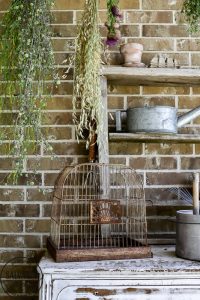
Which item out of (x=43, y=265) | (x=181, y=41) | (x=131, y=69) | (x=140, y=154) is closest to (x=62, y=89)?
(x=131, y=69)

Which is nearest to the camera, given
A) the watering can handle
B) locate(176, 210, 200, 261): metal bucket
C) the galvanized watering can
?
locate(176, 210, 200, 261): metal bucket

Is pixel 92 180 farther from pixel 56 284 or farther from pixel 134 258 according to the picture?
pixel 56 284

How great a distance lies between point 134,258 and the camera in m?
1.71

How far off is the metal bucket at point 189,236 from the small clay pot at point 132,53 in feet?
2.57

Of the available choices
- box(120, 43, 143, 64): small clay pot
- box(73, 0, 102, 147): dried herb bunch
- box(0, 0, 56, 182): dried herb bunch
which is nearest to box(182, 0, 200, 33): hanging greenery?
box(120, 43, 143, 64): small clay pot

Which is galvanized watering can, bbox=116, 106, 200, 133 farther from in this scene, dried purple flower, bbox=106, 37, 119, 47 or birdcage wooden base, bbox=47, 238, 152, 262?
birdcage wooden base, bbox=47, 238, 152, 262

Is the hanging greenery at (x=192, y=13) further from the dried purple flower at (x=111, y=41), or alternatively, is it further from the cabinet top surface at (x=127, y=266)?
the cabinet top surface at (x=127, y=266)

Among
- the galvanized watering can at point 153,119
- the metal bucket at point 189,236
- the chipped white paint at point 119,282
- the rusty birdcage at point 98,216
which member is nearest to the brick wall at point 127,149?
the rusty birdcage at point 98,216

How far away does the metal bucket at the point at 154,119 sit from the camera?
6.32ft

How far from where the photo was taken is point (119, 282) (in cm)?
158

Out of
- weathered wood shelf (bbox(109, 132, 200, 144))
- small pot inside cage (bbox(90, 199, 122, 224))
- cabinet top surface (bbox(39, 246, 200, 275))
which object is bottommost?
cabinet top surface (bbox(39, 246, 200, 275))

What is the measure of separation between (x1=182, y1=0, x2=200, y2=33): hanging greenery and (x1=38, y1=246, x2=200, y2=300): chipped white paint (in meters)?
1.15

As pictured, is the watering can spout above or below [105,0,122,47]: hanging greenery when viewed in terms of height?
below

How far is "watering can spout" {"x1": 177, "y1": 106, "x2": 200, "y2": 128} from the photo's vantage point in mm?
2021
